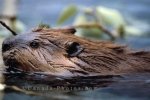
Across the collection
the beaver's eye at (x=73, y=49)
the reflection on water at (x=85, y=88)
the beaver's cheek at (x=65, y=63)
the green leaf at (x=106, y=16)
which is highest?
the green leaf at (x=106, y=16)

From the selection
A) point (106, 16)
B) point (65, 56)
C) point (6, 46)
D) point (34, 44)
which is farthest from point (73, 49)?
point (106, 16)

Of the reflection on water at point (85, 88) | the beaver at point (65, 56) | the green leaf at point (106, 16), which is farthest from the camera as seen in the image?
the green leaf at point (106, 16)

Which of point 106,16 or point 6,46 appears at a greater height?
point 106,16

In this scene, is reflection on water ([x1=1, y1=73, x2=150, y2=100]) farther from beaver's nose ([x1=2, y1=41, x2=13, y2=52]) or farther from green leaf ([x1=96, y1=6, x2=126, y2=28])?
green leaf ([x1=96, y1=6, x2=126, y2=28])

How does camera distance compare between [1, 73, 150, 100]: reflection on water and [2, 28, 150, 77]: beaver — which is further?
[2, 28, 150, 77]: beaver

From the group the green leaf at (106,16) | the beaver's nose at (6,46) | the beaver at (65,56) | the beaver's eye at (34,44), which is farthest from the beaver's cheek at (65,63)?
the green leaf at (106,16)

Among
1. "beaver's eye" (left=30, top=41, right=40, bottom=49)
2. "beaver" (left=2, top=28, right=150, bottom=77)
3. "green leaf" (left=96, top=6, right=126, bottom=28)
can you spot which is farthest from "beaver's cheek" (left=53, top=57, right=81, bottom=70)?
"green leaf" (left=96, top=6, right=126, bottom=28)

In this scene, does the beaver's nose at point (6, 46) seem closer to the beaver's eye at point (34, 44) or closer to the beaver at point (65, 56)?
the beaver at point (65, 56)

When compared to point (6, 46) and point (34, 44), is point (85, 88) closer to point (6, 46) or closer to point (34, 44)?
point (34, 44)
